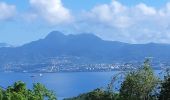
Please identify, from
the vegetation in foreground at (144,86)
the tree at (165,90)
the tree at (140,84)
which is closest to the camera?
the tree at (165,90)

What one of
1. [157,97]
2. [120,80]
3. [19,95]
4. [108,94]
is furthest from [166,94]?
[19,95]

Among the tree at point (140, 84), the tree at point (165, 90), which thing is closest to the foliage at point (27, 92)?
the tree at point (140, 84)

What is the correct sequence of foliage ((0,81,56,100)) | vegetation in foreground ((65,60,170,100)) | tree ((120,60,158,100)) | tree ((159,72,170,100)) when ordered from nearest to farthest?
foliage ((0,81,56,100)) → tree ((159,72,170,100)) → vegetation in foreground ((65,60,170,100)) → tree ((120,60,158,100))

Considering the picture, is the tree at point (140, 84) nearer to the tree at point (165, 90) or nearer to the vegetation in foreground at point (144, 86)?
the vegetation in foreground at point (144, 86)

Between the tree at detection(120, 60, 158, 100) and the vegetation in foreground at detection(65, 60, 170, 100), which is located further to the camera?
the tree at detection(120, 60, 158, 100)

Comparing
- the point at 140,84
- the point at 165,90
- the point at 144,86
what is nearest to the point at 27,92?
the point at 140,84

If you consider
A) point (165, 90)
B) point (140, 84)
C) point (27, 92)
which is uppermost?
point (140, 84)

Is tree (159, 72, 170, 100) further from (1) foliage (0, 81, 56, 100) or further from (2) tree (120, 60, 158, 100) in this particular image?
(1) foliage (0, 81, 56, 100)

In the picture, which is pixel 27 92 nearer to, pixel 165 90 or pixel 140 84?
pixel 140 84


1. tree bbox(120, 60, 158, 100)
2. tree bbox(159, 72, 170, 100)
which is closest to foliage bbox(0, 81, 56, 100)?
tree bbox(120, 60, 158, 100)
